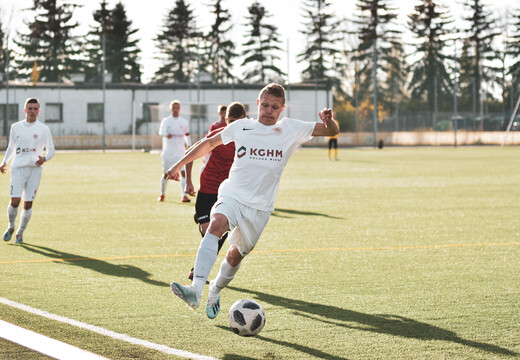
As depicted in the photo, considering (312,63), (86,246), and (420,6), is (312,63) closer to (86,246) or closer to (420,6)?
(420,6)

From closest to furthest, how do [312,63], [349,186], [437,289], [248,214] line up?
[248,214], [437,289], [349,186], [312,63]

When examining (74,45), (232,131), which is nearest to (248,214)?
(232,131)

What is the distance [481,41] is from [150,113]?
38057 mm

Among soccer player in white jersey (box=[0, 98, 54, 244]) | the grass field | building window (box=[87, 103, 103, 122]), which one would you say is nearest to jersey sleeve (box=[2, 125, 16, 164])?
soccer player in white jersey (box=[0, 98, 54, 244])

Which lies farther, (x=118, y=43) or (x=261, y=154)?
(x=118, y=43)

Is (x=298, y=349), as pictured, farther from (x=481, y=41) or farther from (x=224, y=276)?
(x=481, y=41)

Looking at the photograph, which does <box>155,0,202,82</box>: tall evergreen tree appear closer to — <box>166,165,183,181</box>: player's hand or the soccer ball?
<box>166,165,183,181</box>: player's hand

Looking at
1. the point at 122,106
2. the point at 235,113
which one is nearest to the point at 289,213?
the point at 235,113

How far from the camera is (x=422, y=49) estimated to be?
77.0 metres

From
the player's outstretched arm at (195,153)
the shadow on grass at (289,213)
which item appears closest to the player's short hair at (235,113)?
the player's outstretched arm at (195,153)

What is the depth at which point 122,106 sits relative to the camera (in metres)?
56.0

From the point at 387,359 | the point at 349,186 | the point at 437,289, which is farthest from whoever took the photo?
the point at 349,186

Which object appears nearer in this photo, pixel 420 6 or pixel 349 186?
pixel 349 186

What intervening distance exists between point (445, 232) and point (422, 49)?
68022 mm
